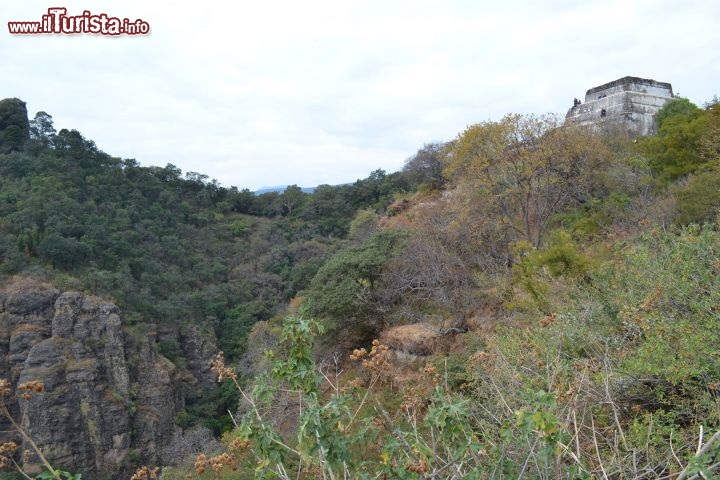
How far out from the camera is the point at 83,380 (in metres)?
18.5

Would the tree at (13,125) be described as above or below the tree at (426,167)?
above

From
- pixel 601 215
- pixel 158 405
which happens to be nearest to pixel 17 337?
pixel 158 405

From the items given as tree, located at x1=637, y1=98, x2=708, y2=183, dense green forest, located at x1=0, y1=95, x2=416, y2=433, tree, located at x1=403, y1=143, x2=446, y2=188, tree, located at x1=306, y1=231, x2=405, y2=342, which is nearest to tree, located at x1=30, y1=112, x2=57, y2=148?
dense green forest, located at x1=0, y1=95, x2=416, y2=433

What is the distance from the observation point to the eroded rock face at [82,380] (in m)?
17.9

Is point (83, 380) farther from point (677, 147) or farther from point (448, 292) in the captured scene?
point (677, 147)

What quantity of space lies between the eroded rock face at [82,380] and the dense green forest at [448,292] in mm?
1385

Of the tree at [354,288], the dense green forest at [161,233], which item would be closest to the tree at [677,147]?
the tree at [354,288]

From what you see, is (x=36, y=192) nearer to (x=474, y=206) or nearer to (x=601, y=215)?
(x=474, y=206)

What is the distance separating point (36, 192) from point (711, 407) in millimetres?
25849

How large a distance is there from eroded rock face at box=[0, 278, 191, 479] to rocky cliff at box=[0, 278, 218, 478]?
0.03 metres

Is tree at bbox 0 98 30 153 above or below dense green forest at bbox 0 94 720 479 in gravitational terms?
above

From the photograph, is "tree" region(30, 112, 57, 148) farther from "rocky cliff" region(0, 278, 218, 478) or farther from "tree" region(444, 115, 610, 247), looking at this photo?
"tree" region(444, 115, 610, 247)

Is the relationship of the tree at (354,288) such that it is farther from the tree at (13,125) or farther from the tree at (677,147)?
the tree at (13,125)

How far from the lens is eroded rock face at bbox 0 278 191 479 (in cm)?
1792
